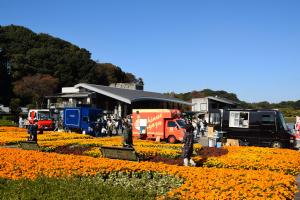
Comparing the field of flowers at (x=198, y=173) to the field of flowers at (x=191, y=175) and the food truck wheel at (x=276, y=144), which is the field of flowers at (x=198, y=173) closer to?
the field of flowers at (x=191, y=175)

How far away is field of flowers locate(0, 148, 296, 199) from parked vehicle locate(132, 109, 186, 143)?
51.0 feet

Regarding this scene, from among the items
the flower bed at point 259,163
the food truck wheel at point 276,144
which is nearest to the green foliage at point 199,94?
the food truck wheel at point 276,144

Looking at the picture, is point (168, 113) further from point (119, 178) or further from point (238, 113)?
point (119, 178)

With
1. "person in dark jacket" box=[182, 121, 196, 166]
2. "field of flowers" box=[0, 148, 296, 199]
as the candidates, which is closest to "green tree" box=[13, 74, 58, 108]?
"person in dark jacket" box=[182, 121, 196, 166]

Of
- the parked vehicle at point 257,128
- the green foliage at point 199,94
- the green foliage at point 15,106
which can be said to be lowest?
the parked vehicle at point 257,128

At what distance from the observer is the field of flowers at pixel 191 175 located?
8023mm

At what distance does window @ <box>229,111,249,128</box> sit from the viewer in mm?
24469

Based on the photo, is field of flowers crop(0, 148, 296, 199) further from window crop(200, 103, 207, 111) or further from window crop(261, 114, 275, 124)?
window crop(200, 103, 207, 111)

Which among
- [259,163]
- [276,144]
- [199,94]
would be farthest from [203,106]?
[259,163]

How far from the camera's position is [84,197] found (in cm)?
723

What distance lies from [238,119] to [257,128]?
1476 millimetres

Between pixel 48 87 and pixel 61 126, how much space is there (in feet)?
95.2

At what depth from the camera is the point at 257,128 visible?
23828 millimetres

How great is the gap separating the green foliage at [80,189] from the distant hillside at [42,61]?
2445 inches
